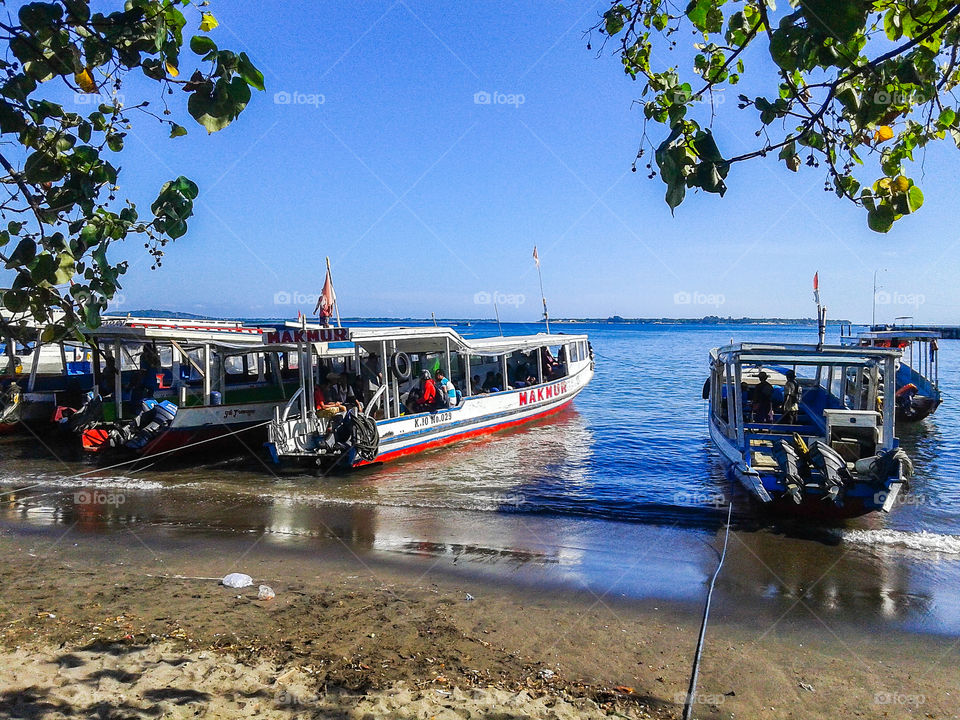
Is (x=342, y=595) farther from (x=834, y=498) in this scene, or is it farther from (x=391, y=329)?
(x=391, y=329)

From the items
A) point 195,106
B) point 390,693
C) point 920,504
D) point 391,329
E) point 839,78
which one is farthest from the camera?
point 391,329

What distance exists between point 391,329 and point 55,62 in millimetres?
A: 13131

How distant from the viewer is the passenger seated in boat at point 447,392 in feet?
56.3

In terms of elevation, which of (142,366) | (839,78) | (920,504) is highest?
(839,78)

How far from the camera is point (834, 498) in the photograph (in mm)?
9711

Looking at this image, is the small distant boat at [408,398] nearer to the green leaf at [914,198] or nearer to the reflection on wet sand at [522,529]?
the reflection on wet sand at [522,529]

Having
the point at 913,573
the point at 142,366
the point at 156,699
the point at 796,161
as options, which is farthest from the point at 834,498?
the point at 142,366

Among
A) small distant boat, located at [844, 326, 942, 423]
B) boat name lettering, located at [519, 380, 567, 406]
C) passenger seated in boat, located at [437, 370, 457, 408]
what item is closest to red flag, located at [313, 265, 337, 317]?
passenger seated in boat, located at [437, 370, 457, 408]

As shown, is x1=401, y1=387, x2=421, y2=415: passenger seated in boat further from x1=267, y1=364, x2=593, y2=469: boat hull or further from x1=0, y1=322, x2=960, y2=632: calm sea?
x1=0, y1=322, x2=960, y2=632: calm sea

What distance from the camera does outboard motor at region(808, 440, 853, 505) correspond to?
968 centimetres

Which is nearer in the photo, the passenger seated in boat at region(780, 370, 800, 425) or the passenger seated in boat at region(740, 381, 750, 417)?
the passenger seated in boat at region(780, 370, 800, 425)

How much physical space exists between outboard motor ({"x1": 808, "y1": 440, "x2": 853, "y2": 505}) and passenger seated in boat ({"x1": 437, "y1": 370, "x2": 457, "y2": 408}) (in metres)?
9.38

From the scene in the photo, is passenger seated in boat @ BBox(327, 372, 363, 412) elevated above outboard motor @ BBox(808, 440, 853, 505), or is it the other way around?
passenger seated in boat @ BBox(327, 372, 363, 412)

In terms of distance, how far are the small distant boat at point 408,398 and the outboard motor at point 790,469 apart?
8.10m
